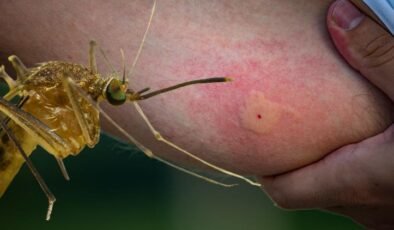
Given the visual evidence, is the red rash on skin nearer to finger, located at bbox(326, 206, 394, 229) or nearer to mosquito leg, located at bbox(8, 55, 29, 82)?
finger, located at bbox(326, 206, 394, 229)

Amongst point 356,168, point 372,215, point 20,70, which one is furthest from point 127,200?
point 20,70

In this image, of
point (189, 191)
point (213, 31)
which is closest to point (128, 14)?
point (213, 31)

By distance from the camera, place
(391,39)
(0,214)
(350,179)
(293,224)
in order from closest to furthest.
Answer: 1. (391,39)
2. (350,179)
3. (0,214)
4. (293,224)

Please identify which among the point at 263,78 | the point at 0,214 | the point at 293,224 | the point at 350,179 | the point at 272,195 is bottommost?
the point at 293,224

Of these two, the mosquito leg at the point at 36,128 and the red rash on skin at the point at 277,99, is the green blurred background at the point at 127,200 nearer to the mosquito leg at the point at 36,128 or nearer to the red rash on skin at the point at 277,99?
the red rash on skin at the point at 277,99

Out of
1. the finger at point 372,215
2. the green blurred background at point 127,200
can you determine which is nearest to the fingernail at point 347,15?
the finger at point 372,215

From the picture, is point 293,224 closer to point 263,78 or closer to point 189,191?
point 189,191

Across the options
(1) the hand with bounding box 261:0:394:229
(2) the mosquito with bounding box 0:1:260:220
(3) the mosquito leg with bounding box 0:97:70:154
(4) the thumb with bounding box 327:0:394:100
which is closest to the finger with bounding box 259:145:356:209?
(1) the hand with bounding box 261:0:394:229

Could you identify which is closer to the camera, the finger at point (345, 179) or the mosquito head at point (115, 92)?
the mosquito head at point (115, 92)
